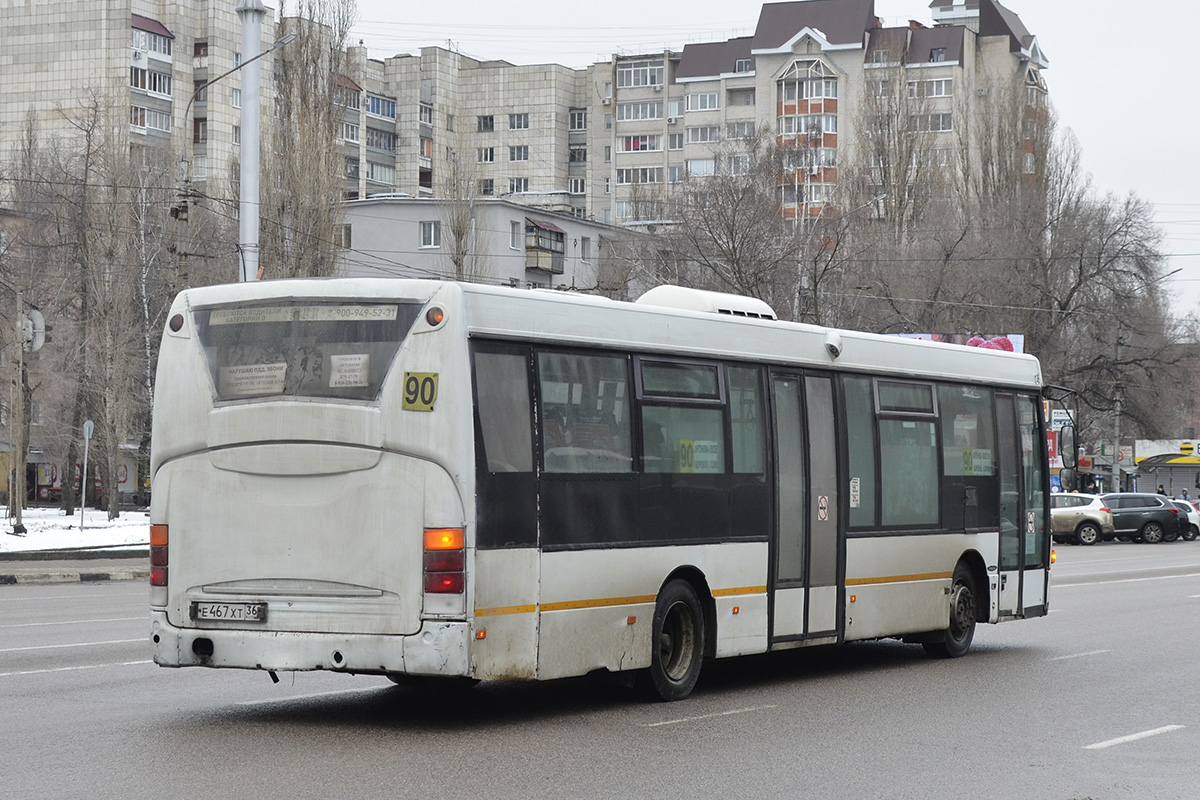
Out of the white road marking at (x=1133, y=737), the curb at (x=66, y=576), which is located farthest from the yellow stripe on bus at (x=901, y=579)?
the curb at (x=66, y=576)

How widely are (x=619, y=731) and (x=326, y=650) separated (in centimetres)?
183

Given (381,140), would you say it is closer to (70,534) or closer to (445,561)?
(70,534)

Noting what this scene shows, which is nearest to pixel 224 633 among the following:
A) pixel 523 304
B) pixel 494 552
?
pixel 494 552

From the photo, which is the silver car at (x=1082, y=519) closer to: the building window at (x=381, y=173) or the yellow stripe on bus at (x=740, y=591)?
the yellow stripe on bus at (x=740, y=591)

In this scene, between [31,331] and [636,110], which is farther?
[636,110]

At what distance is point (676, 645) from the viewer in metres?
11.6

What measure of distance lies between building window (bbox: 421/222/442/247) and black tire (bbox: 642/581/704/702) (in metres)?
64.3

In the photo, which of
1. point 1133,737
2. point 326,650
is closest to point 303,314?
point 326,650

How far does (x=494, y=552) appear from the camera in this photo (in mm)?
9797

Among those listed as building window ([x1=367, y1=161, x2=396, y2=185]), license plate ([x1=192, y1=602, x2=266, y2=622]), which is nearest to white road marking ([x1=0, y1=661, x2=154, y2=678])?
license plate ([x1=192, y1=602, x2=266, y2=622])

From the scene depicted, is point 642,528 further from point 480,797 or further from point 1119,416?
point 1119,416

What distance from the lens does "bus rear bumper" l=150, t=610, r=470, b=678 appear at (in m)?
9.45

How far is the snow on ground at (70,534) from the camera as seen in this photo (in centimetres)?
3577

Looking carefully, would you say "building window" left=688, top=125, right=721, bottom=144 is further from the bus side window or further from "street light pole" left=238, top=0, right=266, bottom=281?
the bus side window
